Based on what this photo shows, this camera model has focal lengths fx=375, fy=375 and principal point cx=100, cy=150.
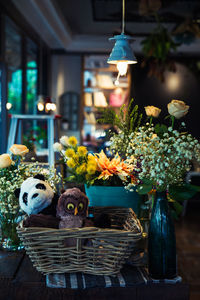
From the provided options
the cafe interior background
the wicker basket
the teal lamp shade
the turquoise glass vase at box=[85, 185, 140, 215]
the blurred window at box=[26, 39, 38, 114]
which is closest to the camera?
the wicker basket

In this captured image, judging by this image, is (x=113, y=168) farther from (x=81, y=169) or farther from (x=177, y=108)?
(x=177, y=108)

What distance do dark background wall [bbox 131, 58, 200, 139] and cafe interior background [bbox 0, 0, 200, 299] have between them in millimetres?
21

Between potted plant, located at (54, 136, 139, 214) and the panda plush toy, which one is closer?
the panda plush toy

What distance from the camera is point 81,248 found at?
1.18m

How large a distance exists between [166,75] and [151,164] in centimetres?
697

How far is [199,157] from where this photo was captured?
124cm

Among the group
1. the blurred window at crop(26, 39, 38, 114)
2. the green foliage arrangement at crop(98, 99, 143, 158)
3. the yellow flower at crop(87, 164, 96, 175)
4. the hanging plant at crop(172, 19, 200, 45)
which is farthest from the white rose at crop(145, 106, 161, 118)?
the hanging plant at crop(172, 19, 200, 45)

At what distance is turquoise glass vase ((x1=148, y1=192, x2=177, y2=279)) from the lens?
1.22 metres

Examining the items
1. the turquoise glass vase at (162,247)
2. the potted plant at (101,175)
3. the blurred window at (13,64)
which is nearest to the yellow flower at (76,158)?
the potted plant at (101,175)

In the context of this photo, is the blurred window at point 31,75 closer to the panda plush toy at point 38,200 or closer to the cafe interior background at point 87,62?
the cafe interior background at point 87,62

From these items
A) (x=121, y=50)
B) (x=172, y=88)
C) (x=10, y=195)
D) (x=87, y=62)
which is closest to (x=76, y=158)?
(x=10, y=195)

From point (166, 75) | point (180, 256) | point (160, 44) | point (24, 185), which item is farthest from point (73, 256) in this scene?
point (166, 75)

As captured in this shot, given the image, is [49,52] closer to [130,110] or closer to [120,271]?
[130,110]

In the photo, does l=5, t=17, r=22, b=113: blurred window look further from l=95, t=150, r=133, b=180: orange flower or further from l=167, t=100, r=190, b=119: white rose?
l=167, t=100, r=190, b=119: white rose
